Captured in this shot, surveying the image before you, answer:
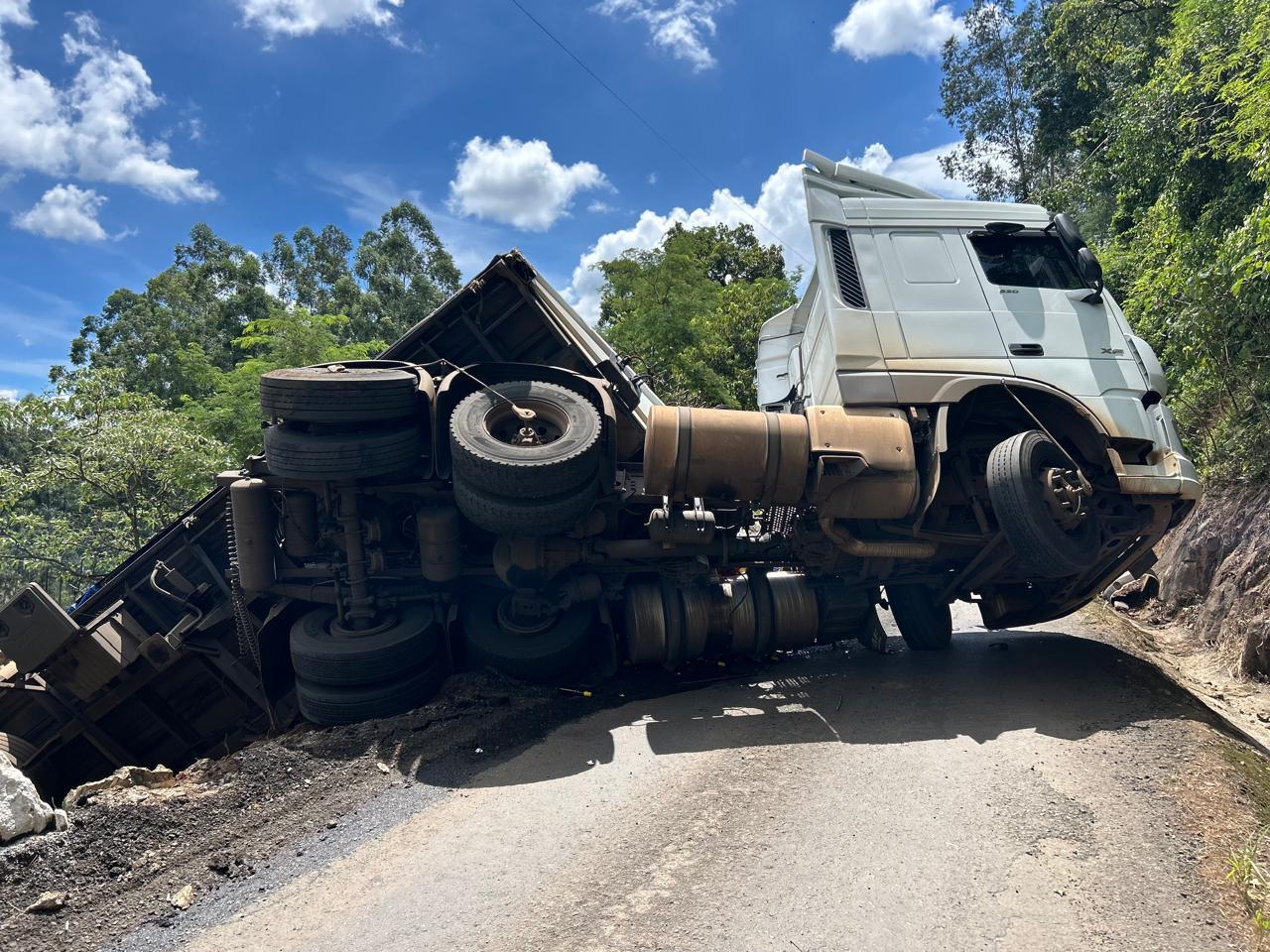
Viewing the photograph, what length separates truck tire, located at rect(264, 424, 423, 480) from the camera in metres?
5.10

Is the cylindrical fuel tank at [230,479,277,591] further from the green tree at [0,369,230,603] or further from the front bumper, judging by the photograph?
the green tree at [0,369,230,603]

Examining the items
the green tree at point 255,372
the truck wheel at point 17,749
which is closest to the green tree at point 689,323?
the green tree at point 255,372

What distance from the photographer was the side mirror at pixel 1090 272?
5.79 m

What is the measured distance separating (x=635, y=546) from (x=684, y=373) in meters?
13.5

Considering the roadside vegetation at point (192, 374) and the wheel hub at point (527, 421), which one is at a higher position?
the roadside vegetation at point (192, 374)

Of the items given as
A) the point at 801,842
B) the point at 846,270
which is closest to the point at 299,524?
the point at 801,842

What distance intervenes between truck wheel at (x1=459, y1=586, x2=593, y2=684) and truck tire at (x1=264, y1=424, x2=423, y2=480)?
1.43 metres

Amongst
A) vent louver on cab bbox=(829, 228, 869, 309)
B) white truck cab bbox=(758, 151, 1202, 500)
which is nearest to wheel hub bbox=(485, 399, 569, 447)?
white truck cab bbox=(758, 151, 1202, 500)

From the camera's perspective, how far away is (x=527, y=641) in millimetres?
5684

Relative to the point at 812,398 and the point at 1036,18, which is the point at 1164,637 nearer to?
the point at 812,398

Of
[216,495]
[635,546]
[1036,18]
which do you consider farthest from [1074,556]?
[1036,18]

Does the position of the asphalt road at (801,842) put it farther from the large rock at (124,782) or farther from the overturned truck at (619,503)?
the large rock at (124,782)

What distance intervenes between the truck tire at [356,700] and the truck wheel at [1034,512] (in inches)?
180

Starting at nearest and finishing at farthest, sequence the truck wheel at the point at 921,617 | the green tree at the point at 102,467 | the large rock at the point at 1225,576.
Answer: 1. the truck wheel at the point at 921,617
2. the large rock at the point at 1225,576
3. the green tree at the point at 102,467
